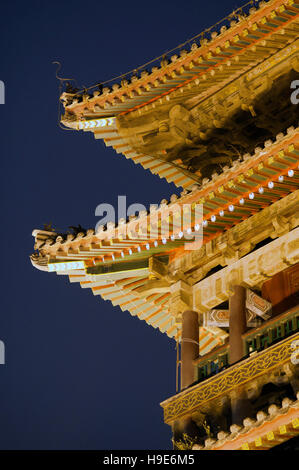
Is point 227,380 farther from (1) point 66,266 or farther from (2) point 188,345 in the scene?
(1) point 66,266

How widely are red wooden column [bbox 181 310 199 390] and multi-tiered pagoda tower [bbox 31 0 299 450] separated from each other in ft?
0.07

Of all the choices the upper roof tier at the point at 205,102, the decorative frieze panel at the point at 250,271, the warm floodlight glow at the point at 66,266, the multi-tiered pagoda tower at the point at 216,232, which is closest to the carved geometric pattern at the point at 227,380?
the multi-tiered pagoda tower at the point at 216,232

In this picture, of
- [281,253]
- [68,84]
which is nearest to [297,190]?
[281,253]

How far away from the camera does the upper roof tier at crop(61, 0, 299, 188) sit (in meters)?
20.1

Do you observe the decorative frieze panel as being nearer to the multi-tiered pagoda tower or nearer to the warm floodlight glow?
the multi-tiered pagoda tower

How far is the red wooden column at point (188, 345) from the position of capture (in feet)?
61.6

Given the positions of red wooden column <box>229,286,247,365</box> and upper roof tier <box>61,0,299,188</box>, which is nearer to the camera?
red wooden column <box>229,286,247,365</box>

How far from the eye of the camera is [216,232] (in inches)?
776

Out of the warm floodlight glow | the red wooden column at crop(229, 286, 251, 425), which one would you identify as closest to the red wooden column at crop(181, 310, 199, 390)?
the red wooden column at crop(229, 286, 251, 425)

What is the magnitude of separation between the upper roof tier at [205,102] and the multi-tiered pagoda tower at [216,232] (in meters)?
0.02

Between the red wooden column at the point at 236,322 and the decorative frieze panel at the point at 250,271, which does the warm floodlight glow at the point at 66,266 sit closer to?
the decorative frieze panel at the point at 250,271

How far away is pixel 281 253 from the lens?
60.8 feet

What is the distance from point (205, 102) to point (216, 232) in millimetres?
2920

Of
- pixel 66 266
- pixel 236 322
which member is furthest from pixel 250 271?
pixel 66 266
